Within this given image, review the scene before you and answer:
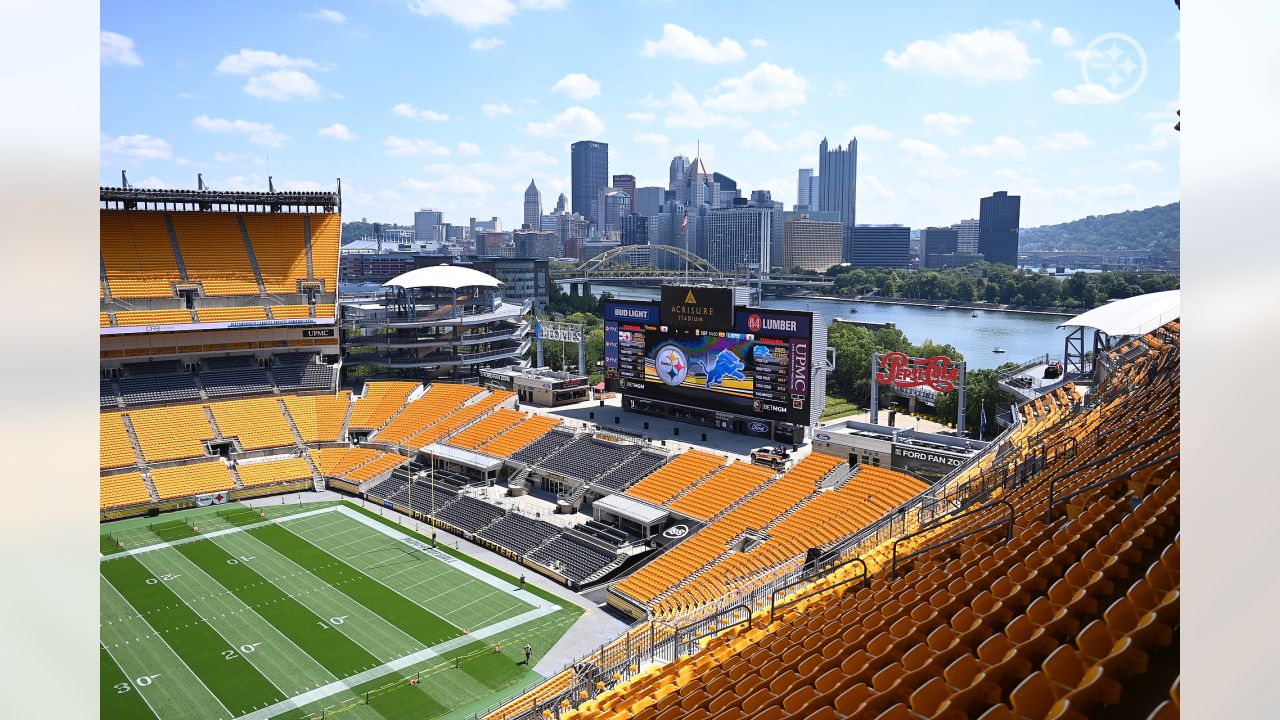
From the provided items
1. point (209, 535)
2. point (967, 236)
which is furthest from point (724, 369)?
point (967, 236)

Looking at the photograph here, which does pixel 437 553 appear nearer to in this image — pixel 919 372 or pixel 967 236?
pixel 919 372

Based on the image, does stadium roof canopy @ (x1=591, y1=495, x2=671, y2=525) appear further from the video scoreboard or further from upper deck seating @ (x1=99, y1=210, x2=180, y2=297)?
upper deck seating @ (x1=99, y1=210, x2=180, y2=297)

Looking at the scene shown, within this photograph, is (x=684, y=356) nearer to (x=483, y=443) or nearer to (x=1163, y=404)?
(x=483, y=443)

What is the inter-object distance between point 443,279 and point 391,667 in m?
29.5

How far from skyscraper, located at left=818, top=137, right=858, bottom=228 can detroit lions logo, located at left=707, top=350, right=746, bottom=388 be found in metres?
164

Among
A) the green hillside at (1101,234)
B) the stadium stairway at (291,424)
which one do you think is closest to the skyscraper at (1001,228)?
the green hillside at (1101,234)

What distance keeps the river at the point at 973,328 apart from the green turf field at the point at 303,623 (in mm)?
47752

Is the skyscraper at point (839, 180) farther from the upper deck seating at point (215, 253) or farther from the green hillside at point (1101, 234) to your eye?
the upper deck seating at point (215, 253)

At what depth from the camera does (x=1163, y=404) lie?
13.0 m

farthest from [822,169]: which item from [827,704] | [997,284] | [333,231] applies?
[827,704]

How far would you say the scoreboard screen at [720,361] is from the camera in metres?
29.5

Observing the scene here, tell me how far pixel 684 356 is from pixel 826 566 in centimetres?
1497

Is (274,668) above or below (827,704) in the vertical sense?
below
